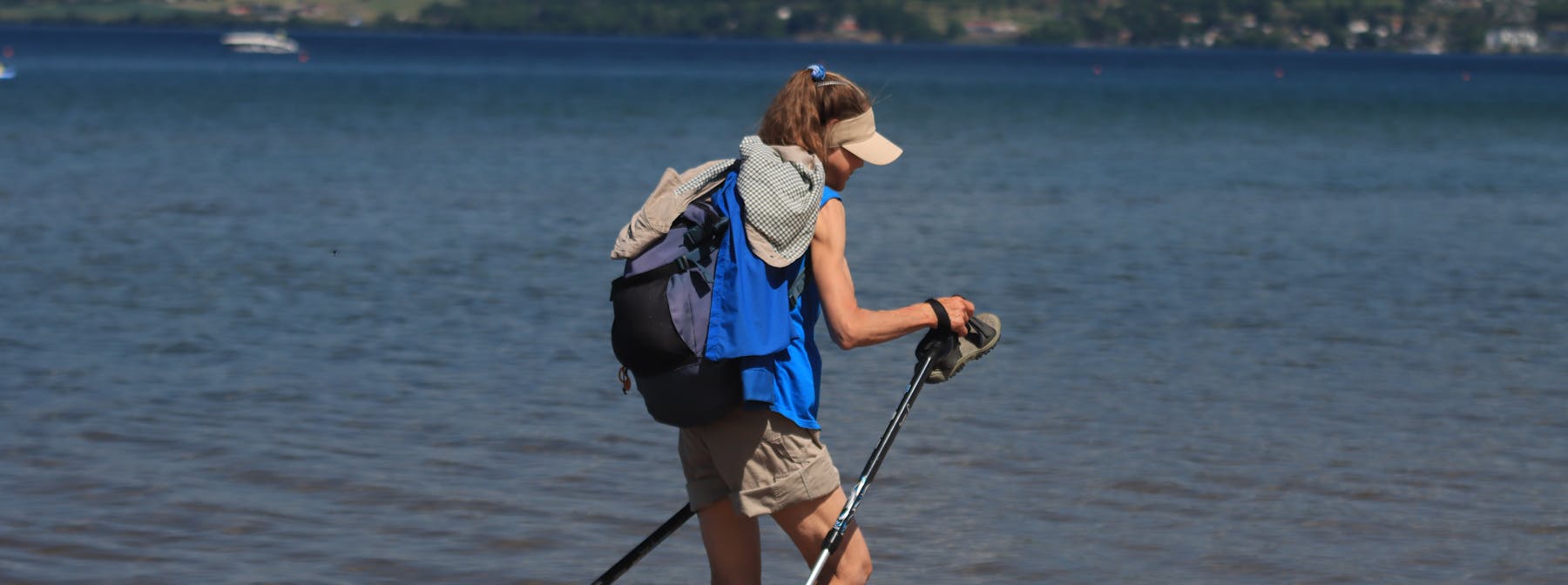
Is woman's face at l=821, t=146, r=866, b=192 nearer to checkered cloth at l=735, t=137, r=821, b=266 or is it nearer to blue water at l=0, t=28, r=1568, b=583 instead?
checkered cloth at l=735, t=137, r=821, b=266

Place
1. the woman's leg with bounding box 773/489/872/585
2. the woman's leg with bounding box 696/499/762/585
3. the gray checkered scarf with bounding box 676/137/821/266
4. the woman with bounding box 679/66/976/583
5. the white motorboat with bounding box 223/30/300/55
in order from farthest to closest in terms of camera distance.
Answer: the white motorboat with bounding box 223/30/300/55 → the woman's leg with bounding box 696/499/762/585 → the woman's leg with bounding box 773/489/872/585 → the woman with bounding box 679/66/976/583 → the gray checkered scarf with bounding box 676/137/821/266

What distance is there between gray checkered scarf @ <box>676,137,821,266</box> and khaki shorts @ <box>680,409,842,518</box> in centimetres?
40

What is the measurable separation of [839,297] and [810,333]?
0.21 m

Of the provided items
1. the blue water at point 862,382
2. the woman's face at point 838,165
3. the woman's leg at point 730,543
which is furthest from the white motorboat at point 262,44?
the woman's face at point 838,165

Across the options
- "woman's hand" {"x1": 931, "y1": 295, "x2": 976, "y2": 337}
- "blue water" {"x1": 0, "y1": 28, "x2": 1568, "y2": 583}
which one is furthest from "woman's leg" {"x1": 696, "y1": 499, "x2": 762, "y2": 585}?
"blue water" {"x1": 0, "y1": 28, "x2": 1568, "y2": 583}

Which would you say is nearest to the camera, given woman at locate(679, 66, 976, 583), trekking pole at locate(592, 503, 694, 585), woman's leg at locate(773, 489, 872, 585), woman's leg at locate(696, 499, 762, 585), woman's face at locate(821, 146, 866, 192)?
woman at locate(679, 66, 976, 583)

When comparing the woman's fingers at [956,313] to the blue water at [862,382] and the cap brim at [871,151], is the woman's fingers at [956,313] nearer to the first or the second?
the cap brim at [871,151]

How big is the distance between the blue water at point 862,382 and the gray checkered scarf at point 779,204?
1012 mm

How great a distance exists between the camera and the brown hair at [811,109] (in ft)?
13.4

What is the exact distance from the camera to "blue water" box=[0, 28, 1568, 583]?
254 inches

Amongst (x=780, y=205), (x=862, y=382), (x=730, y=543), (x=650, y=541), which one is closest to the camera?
(x=780, y=205)

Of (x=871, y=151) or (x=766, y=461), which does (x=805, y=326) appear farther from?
(x=871, y=151)

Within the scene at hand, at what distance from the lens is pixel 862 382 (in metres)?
9.46

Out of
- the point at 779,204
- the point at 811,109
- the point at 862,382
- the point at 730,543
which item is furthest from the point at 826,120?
the point at 862,382
